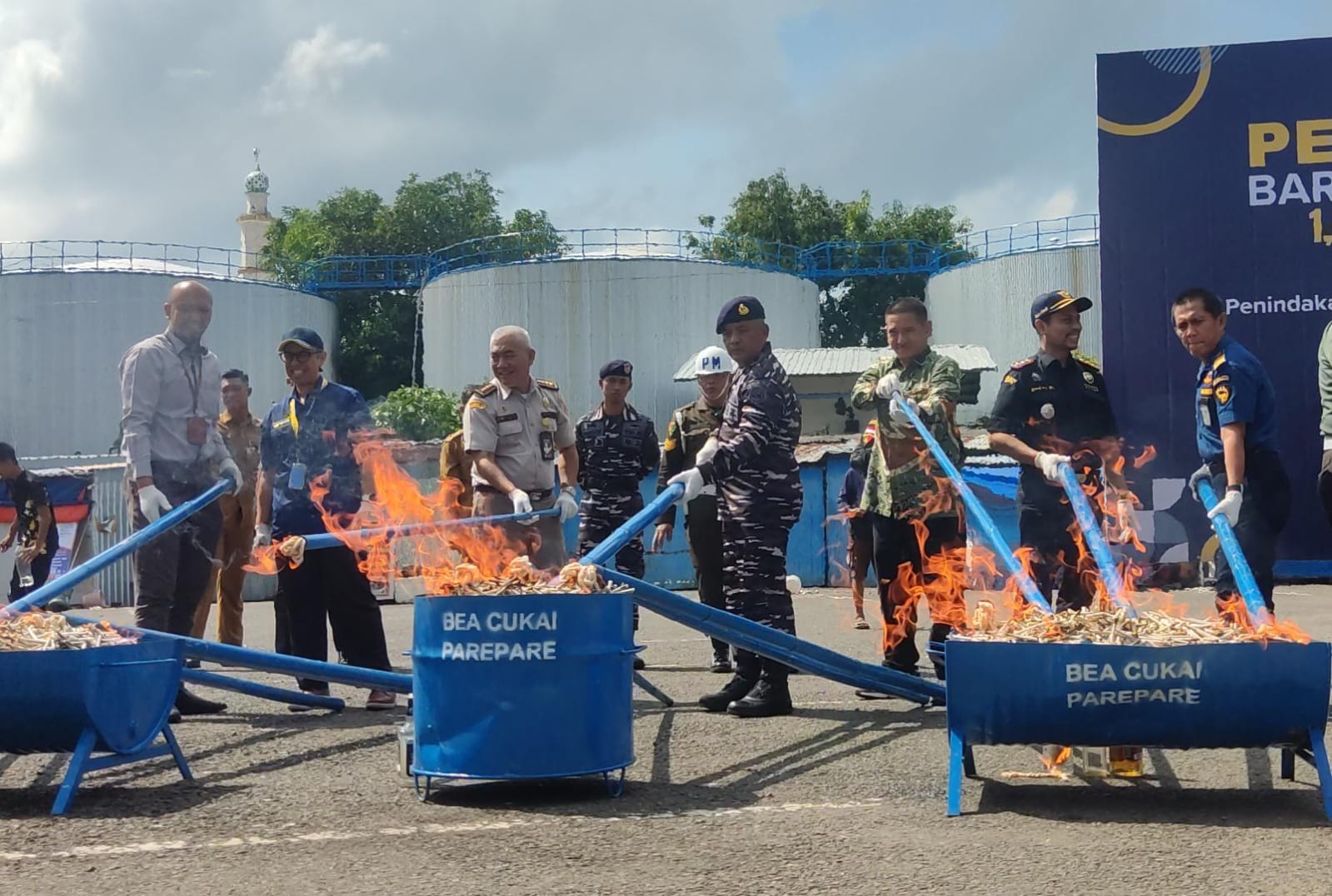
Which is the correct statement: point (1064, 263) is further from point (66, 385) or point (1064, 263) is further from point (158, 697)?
point (158, 697)

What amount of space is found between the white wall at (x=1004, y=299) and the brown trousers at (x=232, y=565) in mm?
29252

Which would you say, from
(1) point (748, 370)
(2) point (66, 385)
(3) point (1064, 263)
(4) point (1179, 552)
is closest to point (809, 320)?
(3) point (1064, 263)

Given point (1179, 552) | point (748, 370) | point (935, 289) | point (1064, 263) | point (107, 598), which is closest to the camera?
point (748, 370)

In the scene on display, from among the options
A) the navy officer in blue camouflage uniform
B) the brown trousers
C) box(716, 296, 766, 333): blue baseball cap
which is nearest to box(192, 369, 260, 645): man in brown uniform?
the brown trousers

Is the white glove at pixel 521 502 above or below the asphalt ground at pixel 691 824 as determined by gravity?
above

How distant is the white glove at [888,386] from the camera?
719 centimetres

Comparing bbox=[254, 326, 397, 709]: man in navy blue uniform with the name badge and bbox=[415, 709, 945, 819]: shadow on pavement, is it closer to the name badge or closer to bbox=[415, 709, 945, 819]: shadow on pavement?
the name badge

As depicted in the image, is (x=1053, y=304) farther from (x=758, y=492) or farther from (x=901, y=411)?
(x=758, y=492)

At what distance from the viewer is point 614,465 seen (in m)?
9.48

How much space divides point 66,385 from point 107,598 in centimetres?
2217

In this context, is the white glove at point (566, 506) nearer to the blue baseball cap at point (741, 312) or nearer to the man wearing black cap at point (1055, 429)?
the blue baseball cap at point (741, 312)

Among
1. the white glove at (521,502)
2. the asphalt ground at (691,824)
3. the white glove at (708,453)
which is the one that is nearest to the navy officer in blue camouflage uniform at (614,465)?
the white glove at (521,502)

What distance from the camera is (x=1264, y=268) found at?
38.3 ft

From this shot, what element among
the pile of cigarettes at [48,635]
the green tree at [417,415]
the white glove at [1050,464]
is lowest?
the pile of cigarettes at [48,635]
